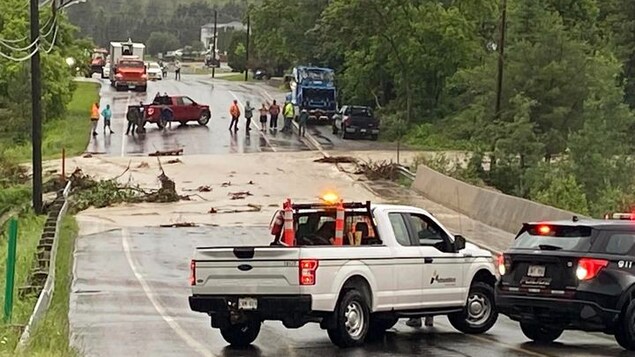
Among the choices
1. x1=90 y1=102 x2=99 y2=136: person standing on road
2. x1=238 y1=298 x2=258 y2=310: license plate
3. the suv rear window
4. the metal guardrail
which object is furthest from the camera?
x1=90 y1=102 x2=99 y2=136: person standing on road

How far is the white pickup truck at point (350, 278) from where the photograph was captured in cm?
1537

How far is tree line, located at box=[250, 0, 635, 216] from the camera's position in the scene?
45375mm

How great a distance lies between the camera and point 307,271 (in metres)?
15.3

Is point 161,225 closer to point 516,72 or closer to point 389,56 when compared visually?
point 516,72

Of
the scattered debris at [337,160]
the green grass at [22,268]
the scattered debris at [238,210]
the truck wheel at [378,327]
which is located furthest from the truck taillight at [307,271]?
the scattered debris at [337,160]

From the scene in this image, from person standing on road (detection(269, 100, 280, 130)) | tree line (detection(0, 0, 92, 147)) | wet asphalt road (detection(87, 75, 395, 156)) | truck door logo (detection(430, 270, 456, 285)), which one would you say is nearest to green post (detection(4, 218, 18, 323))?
truck door logo (detection(430, 270, 456, 285))

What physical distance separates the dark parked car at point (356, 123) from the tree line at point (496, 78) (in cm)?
219

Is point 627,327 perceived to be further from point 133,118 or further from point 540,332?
point 133,118

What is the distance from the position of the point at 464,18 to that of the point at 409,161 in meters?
18.2

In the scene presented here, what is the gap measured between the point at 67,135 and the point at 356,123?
14821 mm

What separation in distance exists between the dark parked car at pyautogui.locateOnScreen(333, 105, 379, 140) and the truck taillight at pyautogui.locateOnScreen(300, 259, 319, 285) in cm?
4831

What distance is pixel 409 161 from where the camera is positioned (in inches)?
2137

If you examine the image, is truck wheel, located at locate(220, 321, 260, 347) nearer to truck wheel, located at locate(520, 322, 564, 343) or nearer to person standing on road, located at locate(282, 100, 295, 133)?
truck wheel, located at locate(520, 322, 564, 343)

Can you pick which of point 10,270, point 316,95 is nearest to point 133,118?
point 316,95
